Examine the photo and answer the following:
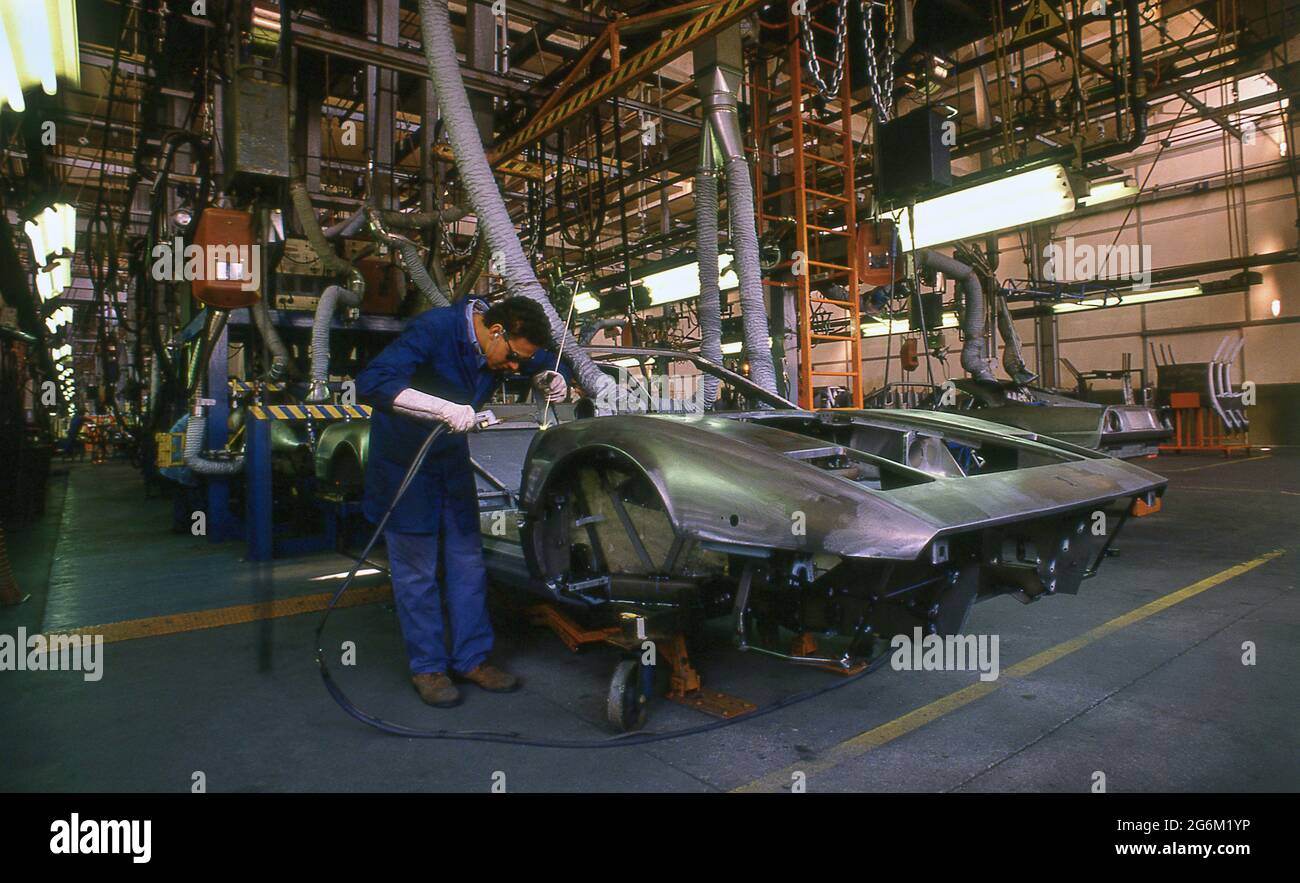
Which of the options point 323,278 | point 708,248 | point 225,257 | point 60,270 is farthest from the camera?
point 60,270

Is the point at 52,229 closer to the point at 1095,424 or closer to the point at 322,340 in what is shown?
the point at 322,340

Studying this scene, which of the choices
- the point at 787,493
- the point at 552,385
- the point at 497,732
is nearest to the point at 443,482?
the point at 552,385

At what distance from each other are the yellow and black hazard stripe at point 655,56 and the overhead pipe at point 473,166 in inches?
43.6

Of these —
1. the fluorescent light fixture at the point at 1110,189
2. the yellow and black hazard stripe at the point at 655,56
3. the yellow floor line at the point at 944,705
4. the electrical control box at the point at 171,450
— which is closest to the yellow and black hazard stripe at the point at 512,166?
the yellow and black hazard stripe at the point at 655,56

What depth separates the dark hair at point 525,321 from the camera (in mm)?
2410

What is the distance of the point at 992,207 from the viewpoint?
19.6 ft

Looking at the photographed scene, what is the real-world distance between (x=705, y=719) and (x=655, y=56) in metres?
3.70

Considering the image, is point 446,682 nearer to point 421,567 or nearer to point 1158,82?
point 421,567

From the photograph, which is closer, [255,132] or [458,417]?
A: [458,417]

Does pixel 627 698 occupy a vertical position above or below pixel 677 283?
below

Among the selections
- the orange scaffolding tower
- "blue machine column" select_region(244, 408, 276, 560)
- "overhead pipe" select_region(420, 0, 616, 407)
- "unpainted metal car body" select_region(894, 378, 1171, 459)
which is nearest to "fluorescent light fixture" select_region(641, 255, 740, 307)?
the orange scaffolding tower

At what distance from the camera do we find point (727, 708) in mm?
2266

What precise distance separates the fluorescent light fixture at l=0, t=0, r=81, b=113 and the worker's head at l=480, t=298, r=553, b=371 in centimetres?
376
